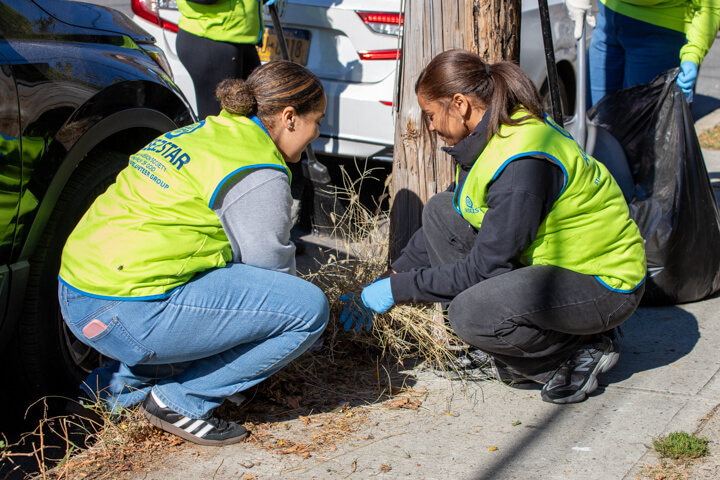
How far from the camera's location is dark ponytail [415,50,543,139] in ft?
7.82

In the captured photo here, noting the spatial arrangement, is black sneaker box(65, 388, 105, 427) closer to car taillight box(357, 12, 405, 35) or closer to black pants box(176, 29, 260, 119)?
black pants box(176, 29, 260, 119)

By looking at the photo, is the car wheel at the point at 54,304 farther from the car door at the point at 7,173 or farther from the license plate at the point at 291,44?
the license plate at the point at 291,44

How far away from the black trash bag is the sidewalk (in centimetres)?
57

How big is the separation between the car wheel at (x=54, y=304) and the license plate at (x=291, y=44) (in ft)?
7.39

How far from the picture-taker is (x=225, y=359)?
2348mm

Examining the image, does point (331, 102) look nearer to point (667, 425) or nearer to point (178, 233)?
point (178, 233)

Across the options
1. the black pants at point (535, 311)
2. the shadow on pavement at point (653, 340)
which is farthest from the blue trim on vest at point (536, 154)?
the shadow on pavement at point (653, 340)

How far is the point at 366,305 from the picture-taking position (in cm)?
273

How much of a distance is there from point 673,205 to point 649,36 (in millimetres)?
1383

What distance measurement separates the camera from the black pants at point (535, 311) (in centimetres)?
246

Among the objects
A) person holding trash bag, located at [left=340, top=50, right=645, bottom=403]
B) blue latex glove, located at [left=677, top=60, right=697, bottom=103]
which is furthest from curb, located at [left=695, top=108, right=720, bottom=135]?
person holding trash bag, located at [left=340, top=50, right=645, bottom=403]

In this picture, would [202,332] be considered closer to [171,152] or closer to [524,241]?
[171,152]

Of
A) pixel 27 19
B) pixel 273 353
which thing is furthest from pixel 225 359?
pixel 27 19

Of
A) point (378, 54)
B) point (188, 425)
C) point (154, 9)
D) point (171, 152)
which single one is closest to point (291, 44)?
point (378, 54)
